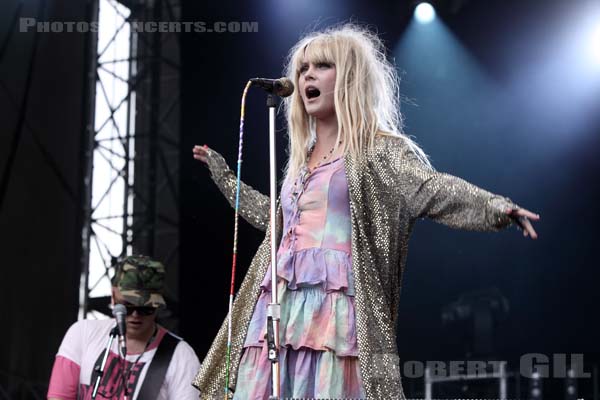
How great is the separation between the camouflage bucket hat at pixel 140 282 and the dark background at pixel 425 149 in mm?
2393

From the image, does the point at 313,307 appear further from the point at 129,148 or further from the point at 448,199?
the point at 129,148

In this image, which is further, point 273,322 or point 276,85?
point 276,85

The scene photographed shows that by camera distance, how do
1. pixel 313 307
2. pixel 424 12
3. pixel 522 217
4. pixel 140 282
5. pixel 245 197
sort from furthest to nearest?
pixel 424 12
pixel 140 282
pixel 245 197
pixel 313 307
pixel 522 217

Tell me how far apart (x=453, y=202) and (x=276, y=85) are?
64 centimetres

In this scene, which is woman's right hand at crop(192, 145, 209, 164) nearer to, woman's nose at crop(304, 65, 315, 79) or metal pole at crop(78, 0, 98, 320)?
woman's nose at crop(304, 65, 315, 79)

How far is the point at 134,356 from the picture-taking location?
408 centimetres

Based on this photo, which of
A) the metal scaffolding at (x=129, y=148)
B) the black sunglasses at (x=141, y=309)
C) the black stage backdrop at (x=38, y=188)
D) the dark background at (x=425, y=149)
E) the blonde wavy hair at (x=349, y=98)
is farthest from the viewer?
the metal scaffolding at (x=129, y=148)

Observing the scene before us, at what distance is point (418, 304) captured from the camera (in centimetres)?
707

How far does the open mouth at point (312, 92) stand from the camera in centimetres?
309

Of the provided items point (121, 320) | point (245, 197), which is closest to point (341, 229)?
point (245, 197)

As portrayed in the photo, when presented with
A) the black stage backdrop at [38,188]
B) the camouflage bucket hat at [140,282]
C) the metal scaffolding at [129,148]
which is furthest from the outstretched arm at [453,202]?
the black stage backdrop at [38,188]

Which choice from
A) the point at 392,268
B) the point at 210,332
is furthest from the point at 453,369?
the point at 392,268

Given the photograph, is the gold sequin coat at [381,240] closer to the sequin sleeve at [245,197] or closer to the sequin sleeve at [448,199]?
the sequin sleeve at [448,199]

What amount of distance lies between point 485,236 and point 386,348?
4.46 metres
